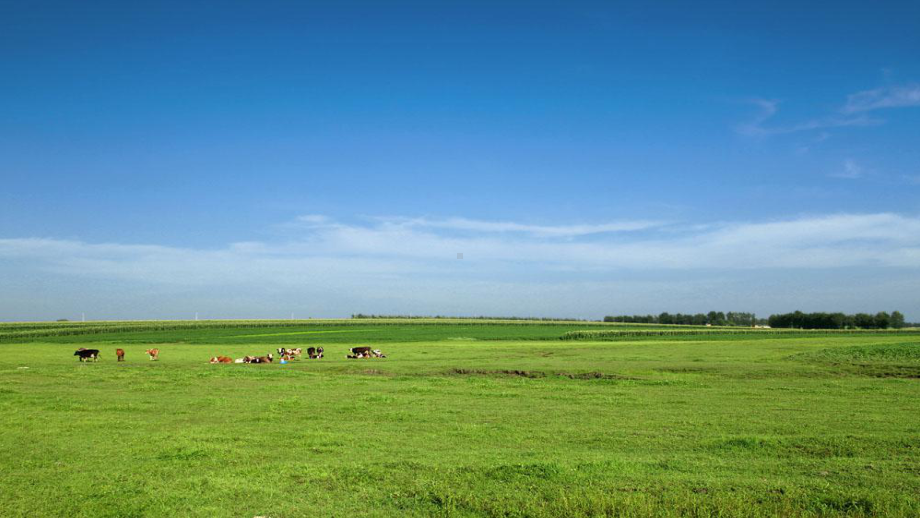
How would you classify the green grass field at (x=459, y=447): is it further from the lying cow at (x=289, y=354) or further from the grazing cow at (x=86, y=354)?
the lying cow at (x=289, y=354)

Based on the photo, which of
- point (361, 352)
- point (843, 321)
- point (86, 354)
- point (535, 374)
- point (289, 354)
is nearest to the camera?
point (535, 374)

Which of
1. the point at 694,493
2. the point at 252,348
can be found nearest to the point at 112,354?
the point at 252,348

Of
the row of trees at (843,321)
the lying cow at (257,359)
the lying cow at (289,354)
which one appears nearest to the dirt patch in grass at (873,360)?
the lying cow at (257,359)

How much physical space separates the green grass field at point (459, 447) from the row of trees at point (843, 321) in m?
135

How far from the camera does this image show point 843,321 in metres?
141

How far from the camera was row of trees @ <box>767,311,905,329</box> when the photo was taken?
452ft

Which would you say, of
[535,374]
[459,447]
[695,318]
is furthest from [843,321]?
[459,447]

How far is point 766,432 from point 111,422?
604 inches

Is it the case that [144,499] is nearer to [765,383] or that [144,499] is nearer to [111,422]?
[111,422]

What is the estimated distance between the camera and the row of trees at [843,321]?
452 feet

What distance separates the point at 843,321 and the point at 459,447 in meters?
156

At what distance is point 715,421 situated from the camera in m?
15.3

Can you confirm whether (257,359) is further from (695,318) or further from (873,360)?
(695,318)

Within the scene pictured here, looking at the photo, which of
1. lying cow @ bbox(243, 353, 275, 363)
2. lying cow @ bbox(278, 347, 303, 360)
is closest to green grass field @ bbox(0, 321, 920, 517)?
lying cow @ bbox(243, 353, 275, 363)
